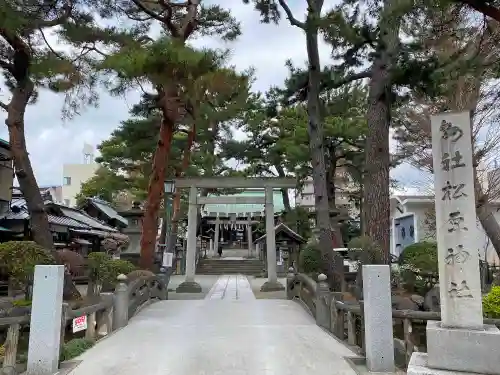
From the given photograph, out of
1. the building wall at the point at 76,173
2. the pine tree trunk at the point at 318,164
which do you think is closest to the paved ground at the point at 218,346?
the pine tree trunk at the point at 318,164

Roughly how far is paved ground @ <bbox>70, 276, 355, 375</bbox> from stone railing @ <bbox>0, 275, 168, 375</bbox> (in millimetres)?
289

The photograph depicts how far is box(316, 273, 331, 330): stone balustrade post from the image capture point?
29.8 ft

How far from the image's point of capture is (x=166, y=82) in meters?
11.0

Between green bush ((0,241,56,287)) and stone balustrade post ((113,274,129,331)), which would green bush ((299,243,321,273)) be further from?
green bush ((0,241,56,287))

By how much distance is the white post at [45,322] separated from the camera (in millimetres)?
5539

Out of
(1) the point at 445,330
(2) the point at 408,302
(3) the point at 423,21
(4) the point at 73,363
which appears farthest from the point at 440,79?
(4) the point at 73,363

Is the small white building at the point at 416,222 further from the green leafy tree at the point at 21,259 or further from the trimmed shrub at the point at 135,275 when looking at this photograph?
the green leafy tree at the point at 21,259

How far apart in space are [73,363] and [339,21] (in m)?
8.89

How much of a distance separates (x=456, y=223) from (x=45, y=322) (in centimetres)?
496

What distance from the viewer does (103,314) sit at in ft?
28.3

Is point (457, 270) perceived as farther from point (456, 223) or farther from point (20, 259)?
point (20, 259)

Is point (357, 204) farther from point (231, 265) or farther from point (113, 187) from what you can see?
point (113, 187)


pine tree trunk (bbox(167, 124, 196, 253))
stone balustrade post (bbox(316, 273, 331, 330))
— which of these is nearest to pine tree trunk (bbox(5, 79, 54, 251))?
stone balustrade post (bbox(316, 273, 331, 330))

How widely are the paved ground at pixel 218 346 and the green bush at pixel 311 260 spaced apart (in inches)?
87.9
